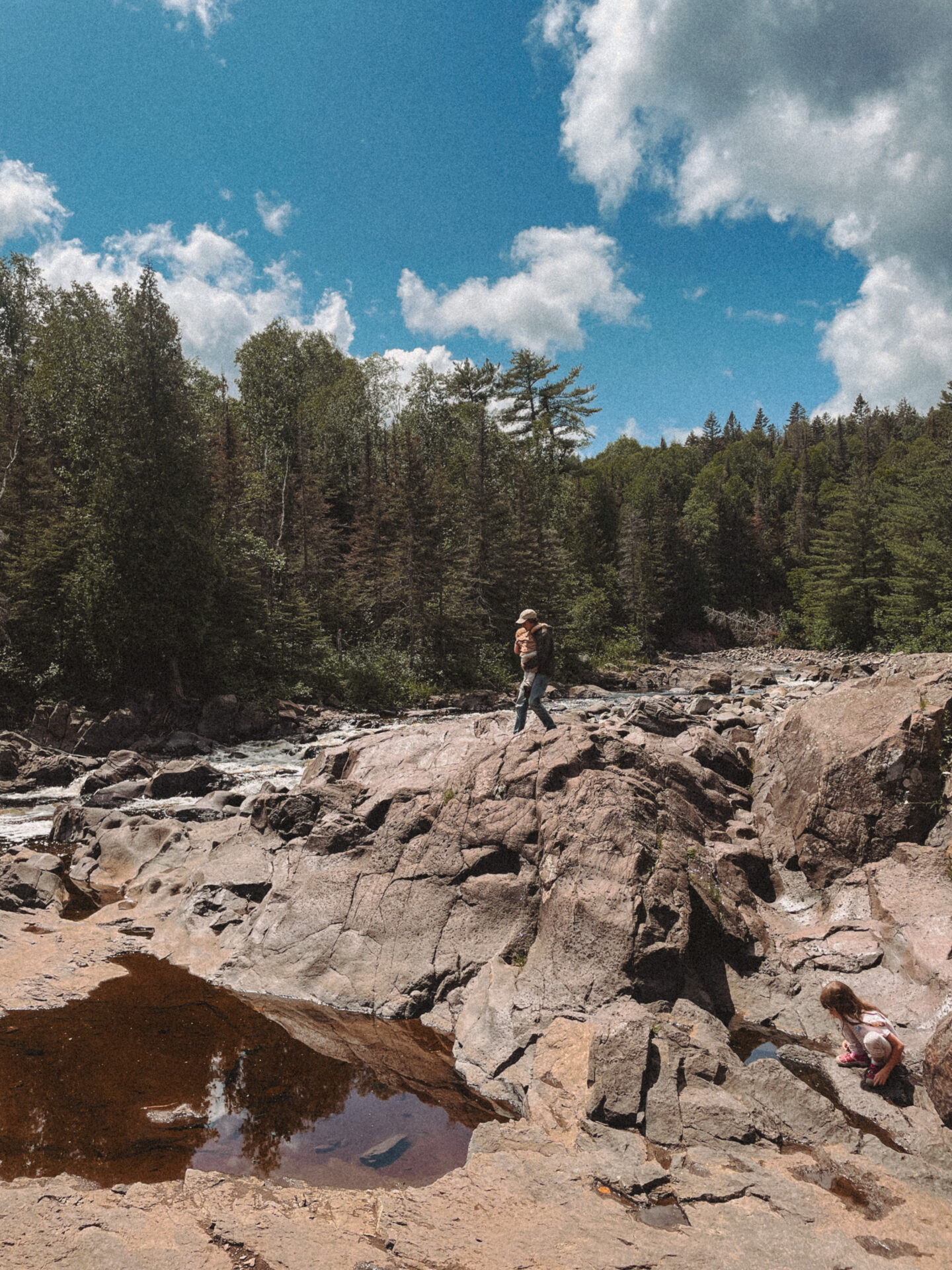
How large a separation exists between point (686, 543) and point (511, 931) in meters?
75.2

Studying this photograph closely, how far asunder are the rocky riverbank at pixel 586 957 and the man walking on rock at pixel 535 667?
1.62 feet

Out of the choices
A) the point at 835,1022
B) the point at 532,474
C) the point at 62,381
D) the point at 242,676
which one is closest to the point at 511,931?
the point at 835,1022

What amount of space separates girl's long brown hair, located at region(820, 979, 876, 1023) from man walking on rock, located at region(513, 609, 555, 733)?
616 cm

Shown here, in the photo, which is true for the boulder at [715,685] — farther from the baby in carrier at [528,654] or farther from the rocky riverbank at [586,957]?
the baby in carrier at [528,654]

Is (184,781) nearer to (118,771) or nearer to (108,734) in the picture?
(118,771)

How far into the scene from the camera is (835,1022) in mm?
7711

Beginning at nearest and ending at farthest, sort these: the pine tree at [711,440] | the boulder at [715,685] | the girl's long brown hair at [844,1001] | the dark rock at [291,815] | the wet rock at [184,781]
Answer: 1. the girl's long brown hair at [844,1001]
2. the dark rock at [291,815]
3. the wet rock at [184,781]
4. the boulder at [715,685]
5. the pine tree at [711,440]

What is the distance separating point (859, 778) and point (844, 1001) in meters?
4.26

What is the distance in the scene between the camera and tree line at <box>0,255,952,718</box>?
2952 cm

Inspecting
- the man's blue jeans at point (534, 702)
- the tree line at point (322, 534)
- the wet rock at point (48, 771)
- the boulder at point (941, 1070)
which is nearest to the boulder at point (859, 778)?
the boulder at point (941, 1070)

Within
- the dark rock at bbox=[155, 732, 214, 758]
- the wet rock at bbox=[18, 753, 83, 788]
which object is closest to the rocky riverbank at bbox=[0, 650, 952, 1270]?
the wet rock at bbox=[18, 753, 83, 788]

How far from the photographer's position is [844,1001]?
711cm

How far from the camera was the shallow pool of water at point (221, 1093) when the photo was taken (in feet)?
19.1

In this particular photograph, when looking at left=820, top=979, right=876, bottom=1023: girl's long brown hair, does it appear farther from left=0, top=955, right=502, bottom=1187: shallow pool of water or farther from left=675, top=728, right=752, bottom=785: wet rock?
left=675, top=728, right=752, bottom=785: wet rock
